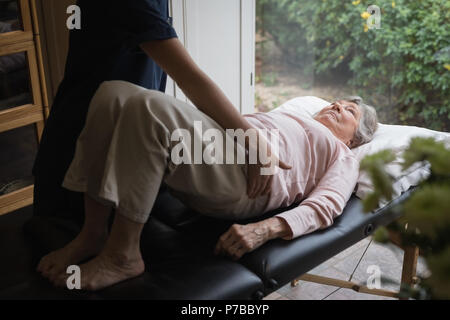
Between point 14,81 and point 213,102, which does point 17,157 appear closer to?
point 14,81

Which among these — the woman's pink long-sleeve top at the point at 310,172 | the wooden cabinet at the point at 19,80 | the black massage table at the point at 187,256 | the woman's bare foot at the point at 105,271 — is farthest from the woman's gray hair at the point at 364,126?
the wooden cabinet at the point at 19,80

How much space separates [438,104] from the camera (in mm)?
3297

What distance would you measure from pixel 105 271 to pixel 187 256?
0.25m

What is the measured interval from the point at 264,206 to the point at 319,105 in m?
0.87

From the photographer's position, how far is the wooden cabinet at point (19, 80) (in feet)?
7.50

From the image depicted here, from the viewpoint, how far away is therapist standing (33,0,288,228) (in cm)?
152

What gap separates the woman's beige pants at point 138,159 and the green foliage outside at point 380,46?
2125 mm

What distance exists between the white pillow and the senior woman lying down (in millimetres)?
152

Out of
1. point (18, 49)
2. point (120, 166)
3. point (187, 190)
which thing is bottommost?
point (187, 190)

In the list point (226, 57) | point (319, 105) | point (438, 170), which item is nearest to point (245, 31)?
point (226, 57)

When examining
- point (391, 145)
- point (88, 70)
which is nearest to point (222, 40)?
point (391, 145)

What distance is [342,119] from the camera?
2121mm

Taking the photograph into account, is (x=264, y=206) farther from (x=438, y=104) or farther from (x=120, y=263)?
(x=438, y=104)

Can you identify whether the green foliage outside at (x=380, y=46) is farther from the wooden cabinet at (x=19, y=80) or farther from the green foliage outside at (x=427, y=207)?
the green foliage outside at (x=427, y=207)
